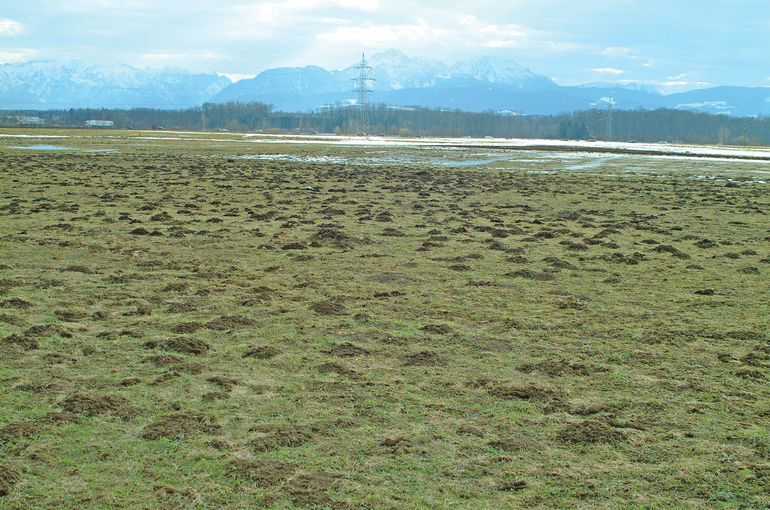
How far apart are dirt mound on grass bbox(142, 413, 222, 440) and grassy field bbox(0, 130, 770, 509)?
0.02 metres

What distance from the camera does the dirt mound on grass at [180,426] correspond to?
550 cm

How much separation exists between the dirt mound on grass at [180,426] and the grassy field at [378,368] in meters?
0.02

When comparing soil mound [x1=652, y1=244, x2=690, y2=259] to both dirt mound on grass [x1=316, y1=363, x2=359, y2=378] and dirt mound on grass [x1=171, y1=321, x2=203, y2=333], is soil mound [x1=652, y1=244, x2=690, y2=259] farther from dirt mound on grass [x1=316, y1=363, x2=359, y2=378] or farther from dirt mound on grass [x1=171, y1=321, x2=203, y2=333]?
dirt mound on grass [x1=171, y1=321, x2=203, y2=333]

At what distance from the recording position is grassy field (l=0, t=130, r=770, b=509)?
4.90 meters

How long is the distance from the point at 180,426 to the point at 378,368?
2.33m

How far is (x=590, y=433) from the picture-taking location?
5715mm

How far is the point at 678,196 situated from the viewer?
29.4 meters

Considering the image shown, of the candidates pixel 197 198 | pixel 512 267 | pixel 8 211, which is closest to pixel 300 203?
pixel 197 198

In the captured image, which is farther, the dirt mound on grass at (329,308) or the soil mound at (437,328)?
the dirt mound on grass at (329,308)

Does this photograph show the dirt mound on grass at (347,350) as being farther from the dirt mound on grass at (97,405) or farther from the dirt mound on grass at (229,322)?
the dirt mound on grass at (97,405)

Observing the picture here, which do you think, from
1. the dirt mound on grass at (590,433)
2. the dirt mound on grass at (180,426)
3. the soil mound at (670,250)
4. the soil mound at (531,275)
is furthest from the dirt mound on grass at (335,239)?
the dirt mound on grass at (590,433)

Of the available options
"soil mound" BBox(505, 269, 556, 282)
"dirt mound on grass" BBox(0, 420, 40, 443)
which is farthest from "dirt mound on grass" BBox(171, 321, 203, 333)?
"soil mound" BBox(505, 269, 556, 282)

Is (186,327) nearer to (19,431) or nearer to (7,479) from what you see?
(19,431)

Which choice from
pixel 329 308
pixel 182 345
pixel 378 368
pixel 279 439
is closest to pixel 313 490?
pixel 279 439
